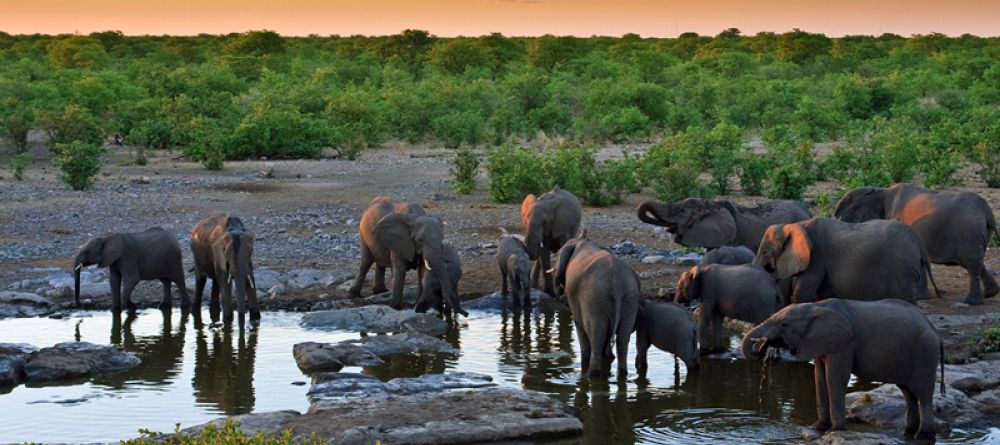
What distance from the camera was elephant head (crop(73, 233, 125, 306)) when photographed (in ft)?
50.9

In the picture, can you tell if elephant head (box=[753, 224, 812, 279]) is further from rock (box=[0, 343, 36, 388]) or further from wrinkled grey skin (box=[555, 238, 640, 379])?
rock (box=[0, 343, 36, 388])


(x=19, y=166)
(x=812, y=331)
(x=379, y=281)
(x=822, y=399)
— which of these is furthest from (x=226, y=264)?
(x=19, y=166)

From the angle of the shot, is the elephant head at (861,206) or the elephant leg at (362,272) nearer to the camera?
the elephant head at (861,206)

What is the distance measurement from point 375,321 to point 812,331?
637cm

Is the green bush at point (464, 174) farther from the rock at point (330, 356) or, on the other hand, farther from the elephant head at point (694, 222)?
the rock at point (330, 356)

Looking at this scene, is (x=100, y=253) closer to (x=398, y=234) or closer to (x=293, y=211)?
(x=398, y=234)

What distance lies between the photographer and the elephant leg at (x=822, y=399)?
9875mm

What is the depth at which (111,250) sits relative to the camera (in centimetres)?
1549

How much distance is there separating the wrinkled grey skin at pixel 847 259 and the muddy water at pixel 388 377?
2.75 feet

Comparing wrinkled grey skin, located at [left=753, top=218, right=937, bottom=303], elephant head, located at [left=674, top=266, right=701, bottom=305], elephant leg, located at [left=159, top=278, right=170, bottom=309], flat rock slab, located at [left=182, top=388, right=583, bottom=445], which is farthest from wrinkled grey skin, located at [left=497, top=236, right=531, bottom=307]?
flat rock slab, located at [left=182, top=388, right=583, bottom=445]

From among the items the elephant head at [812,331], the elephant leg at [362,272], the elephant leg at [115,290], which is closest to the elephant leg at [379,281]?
the elephant leg at [362,272]

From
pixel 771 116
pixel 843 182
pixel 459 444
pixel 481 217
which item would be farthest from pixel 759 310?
pixel 771 116

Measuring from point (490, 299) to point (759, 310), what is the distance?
4577 millimetres

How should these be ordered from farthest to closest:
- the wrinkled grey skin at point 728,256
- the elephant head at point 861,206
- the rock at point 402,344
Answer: the elephant head at point 861,206 < the wrinkled grey skin at point 728,256 < the rock at point 402,344
